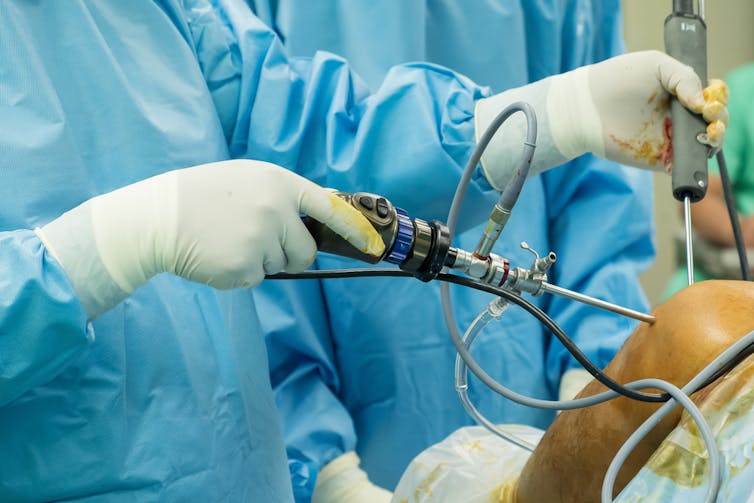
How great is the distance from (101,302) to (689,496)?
58 cm

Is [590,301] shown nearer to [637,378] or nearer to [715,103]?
[637,378]

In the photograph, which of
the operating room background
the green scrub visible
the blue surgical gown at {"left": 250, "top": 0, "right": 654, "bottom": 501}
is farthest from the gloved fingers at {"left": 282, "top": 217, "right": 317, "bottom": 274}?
the operating room background

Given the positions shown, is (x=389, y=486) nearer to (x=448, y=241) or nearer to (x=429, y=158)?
(x=429, y=158)

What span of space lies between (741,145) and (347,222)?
2082 mm

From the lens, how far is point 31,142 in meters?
0.93

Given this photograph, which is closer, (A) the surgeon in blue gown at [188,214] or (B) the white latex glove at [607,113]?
(A) the surgeon in blue gown at [188,214]

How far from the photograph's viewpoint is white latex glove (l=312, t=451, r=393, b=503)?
50.1 inches

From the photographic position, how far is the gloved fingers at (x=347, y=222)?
0.86 metres

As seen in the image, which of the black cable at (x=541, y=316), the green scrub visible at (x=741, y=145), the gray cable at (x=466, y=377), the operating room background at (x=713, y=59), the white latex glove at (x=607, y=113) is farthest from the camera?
the operating room background at (x=713, y=59)

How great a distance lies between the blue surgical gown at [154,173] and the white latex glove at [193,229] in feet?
0.12

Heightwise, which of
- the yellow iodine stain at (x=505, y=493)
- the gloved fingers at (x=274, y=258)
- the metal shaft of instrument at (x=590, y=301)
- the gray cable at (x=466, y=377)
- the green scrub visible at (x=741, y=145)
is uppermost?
the gloved fingers at (x=274, y=258)

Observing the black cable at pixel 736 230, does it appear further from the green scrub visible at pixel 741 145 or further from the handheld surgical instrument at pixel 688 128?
the green scrub visible at pixel 741 145

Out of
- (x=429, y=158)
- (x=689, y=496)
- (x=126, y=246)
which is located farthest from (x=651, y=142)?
(x=126, y=246)

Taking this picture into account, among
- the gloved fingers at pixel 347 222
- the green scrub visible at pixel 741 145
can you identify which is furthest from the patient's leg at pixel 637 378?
the green scrub visible at pixel 741 145
